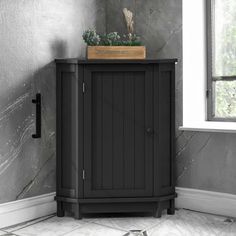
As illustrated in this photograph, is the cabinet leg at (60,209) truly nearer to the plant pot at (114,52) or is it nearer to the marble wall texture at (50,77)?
the marble wall texture at (50,77)

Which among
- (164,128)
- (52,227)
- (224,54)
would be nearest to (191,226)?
(164,128)

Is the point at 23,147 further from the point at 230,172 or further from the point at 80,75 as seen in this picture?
the point at 230,172

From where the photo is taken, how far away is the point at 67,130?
295 cm

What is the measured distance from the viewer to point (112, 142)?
2904 millimetres

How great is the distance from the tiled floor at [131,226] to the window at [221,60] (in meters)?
0.87

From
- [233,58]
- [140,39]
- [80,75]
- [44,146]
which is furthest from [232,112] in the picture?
[44,146]

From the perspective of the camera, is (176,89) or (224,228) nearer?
→ (224,228)

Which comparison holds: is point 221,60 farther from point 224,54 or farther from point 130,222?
point 130,222

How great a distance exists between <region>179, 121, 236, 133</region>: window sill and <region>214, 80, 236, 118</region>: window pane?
96 mm

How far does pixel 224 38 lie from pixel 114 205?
157cm

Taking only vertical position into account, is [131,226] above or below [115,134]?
below

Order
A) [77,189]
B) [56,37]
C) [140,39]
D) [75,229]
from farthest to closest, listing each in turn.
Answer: [140,39] < [56,37] < [77,189] < [75,229]

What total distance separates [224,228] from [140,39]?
5.25 ft

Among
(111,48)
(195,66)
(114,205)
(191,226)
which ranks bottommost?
(191,226)
